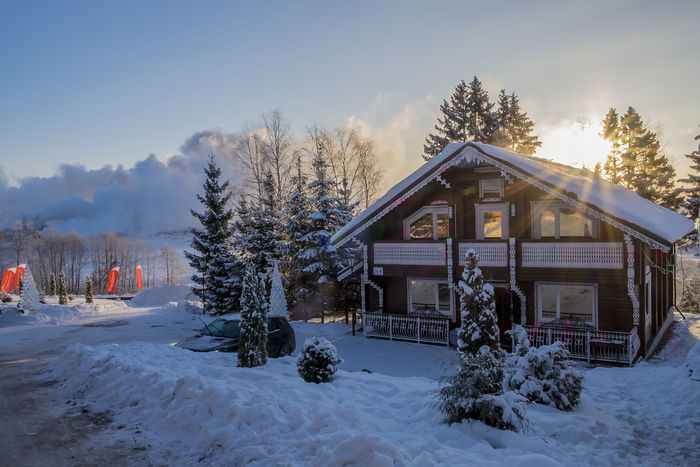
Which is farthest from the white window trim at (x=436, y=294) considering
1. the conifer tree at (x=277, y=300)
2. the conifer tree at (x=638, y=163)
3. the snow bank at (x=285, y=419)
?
the conifer tree at (x=638, y=163)

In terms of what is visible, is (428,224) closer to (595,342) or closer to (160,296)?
(595,342)

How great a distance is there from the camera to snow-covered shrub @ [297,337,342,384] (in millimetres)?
9188

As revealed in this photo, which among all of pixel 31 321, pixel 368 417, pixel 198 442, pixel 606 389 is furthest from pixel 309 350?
pixel 31 321

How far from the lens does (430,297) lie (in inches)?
776

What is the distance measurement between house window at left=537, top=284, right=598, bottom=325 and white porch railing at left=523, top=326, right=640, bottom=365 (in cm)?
96

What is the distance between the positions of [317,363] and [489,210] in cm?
1190

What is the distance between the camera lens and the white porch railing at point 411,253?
1794 cm

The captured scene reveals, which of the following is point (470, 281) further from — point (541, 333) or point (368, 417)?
point (541, 333)

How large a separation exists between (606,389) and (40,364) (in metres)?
16.0

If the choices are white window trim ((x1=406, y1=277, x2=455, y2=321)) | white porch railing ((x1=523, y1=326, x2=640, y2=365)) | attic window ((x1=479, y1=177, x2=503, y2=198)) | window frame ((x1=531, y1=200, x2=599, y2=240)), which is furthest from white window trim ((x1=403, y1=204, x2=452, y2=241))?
white porch railing ((x1=523, y1=326, x2=640, y2=365))

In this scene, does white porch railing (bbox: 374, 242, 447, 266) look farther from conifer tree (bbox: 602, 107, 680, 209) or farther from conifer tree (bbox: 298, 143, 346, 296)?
conifer tree (bbox: 602, 107, 680, 209)

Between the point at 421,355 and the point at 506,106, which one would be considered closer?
the point at 421,355

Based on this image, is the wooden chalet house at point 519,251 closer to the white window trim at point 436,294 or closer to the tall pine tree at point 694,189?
the white window trim at point 436,294

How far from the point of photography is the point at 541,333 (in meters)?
16.1
